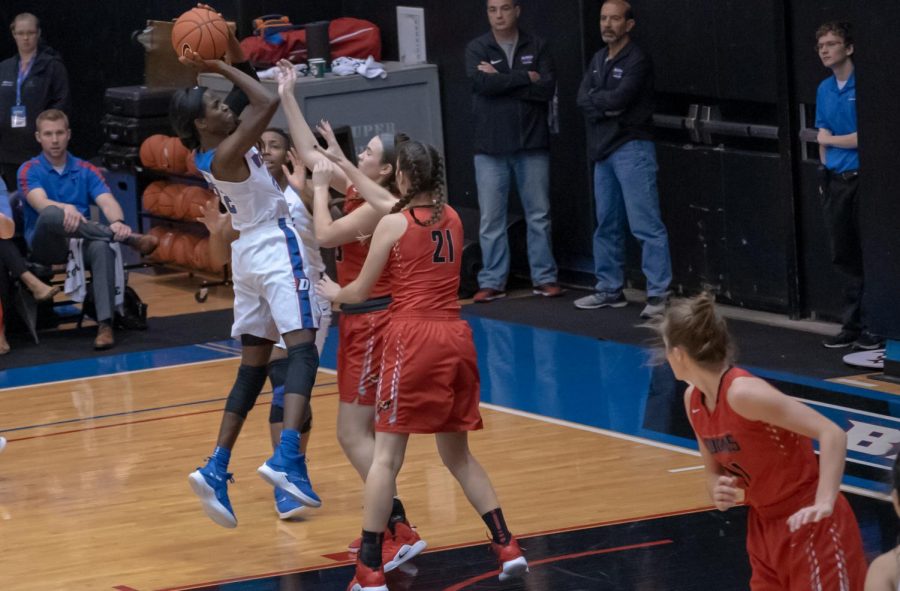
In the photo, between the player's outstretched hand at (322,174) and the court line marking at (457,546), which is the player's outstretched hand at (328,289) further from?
the court line marking at (457,546)

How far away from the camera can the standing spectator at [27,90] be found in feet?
41.4

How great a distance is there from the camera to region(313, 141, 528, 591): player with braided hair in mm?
5508

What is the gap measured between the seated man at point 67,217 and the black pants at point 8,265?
138 mm

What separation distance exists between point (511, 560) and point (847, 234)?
4.31 m

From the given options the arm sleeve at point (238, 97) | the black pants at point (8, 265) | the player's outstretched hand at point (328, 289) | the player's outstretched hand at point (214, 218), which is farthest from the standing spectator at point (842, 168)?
the black pants at point (8, 265)

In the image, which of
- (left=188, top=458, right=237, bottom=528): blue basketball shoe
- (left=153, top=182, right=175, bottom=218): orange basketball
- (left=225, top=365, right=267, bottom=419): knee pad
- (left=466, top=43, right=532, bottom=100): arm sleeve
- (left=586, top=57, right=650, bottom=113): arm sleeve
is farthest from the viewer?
(left=153, top=182, right=175, bottom=218): orange basketball

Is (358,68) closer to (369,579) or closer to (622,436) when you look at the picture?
(622,436)

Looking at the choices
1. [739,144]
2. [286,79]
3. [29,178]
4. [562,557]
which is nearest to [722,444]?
[562,557]

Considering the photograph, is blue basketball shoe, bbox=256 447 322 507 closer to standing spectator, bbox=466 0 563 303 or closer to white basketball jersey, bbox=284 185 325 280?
white basketball jersey, bbox=284 185 325 280

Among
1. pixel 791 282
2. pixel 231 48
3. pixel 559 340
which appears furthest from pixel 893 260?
pixel 231 48

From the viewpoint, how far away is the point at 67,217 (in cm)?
1046

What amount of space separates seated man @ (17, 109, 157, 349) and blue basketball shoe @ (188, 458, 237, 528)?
4.39 meters

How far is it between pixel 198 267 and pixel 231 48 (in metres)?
5.49

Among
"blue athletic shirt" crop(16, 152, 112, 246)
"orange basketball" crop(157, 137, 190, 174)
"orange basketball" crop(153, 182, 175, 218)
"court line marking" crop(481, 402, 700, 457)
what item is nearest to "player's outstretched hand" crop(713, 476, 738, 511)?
"court line marking" crop(481, 402, 700, 457)
